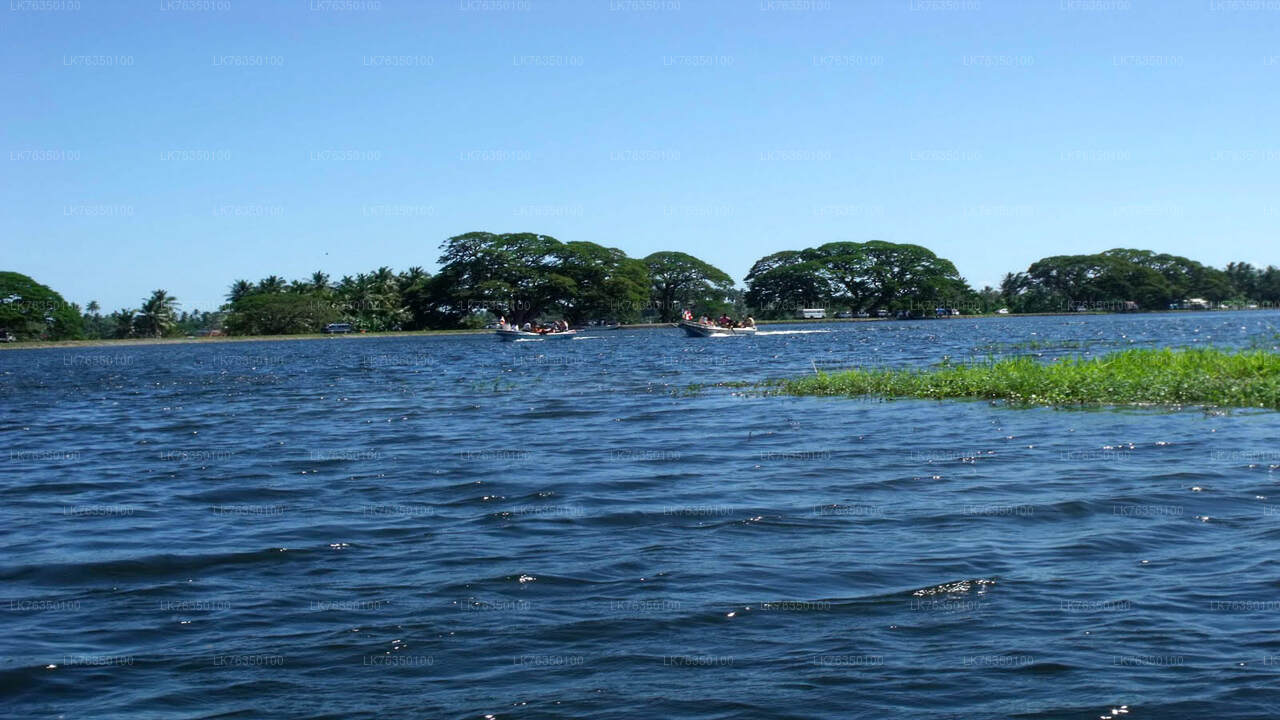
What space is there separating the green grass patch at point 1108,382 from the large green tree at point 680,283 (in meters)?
147

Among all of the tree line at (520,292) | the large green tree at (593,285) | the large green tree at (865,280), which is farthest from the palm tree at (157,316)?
the large green tree at (865,280)

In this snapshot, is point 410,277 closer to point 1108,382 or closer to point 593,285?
point 593,285

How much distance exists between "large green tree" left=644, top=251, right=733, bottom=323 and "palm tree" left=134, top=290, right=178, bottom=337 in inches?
2998

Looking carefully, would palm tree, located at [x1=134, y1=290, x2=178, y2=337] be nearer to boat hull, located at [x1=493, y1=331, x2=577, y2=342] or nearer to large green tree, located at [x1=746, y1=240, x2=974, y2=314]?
boat hull, located at [x1=493, y1=331, x2=577, y2=342]

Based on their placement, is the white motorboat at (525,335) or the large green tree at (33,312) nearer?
the white motorboat at (525,335)

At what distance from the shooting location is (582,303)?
13862 cm

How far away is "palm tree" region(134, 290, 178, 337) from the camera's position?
130m

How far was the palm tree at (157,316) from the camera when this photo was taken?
129500 mm

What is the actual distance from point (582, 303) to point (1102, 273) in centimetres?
11216

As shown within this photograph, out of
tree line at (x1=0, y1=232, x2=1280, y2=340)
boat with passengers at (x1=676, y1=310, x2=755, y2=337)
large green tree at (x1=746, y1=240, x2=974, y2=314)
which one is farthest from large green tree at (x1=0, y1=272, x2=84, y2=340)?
large green tree at (x1=746, y1=240, x2=974, y2=314)

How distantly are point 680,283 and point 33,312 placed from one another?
99.4m

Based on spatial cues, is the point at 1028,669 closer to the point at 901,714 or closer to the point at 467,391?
the point at 901,714

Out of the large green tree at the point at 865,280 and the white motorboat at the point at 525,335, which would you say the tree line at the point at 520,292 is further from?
the white motorboat at the point at 525,335

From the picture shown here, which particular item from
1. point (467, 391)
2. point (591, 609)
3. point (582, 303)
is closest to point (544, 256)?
point (582, 303)
